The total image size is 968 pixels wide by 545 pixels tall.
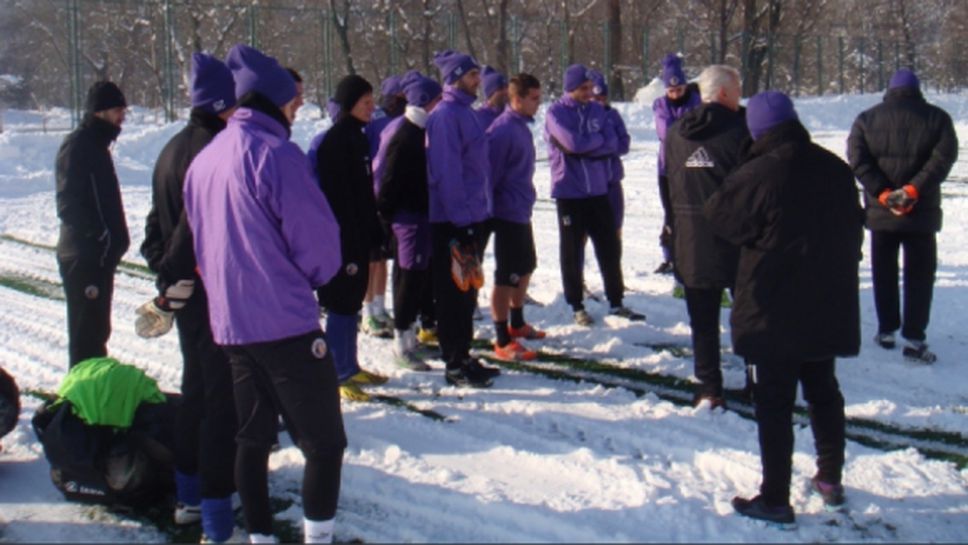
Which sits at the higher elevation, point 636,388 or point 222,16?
point 222,16

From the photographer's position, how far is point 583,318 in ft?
25.9

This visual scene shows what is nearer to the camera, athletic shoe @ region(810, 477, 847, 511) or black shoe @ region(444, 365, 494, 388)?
athletic shoe @ region(810, 477, 847, 511)

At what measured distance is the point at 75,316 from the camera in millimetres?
5590

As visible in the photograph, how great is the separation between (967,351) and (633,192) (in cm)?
837

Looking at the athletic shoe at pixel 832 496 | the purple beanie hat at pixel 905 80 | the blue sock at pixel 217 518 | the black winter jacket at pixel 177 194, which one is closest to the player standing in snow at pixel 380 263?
the black winter jacket at pixel 177 194

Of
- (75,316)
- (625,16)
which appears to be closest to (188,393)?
(75,316)

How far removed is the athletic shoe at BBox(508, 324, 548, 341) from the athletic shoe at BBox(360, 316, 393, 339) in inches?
35.8

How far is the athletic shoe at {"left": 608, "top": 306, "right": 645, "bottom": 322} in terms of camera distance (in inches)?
313

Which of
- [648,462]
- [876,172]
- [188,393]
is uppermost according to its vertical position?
[876,172]

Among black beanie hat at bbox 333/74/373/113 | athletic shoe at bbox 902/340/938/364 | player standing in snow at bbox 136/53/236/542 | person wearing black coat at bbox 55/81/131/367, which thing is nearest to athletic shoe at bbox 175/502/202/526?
player standing in snow at bbox 136/53/236/542

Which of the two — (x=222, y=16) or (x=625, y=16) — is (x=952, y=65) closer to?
(x=625, y=16)

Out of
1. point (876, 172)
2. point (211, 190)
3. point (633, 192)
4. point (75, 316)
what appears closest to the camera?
point (211, 190)

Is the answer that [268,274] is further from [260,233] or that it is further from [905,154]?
[905,154]

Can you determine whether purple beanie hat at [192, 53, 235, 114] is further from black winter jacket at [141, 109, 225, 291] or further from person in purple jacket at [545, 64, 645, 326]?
person in purple jacket at [545, 64, 645, 326]
